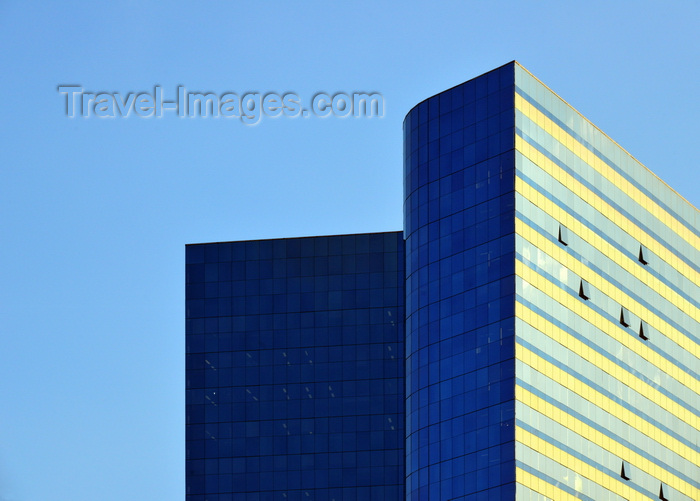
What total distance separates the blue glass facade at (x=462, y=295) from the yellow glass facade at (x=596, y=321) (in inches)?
63.7

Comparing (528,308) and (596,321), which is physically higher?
(596,321)

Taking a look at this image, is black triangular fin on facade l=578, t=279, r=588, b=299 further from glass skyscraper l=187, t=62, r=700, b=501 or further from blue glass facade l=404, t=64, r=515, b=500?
blue glass facade l=404, t=64, r=515, b=500

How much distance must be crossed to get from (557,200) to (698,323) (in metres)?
35.7

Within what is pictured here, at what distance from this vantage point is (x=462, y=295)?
532 ft

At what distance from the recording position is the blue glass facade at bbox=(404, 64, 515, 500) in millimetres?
155375

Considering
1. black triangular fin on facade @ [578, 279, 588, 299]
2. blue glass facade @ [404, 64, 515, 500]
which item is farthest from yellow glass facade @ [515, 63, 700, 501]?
blue glass facade @ [404, 64, 515, 500]

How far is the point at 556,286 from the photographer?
163750 mm

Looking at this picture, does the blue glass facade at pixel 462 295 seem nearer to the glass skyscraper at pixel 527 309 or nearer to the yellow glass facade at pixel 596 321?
the glass skyscraper at pixel 527 309

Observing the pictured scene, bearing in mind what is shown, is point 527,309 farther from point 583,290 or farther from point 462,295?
point 583,290

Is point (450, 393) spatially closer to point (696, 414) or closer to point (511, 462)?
point (511, 462)

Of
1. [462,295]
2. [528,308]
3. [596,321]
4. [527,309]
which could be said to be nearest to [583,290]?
[596,321]

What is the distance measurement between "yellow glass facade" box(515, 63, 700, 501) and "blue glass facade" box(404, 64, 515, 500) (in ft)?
5.31

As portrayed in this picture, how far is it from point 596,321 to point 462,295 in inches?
620

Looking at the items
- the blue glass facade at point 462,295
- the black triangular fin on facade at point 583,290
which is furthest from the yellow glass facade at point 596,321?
the blue glass facade at point 462,295
